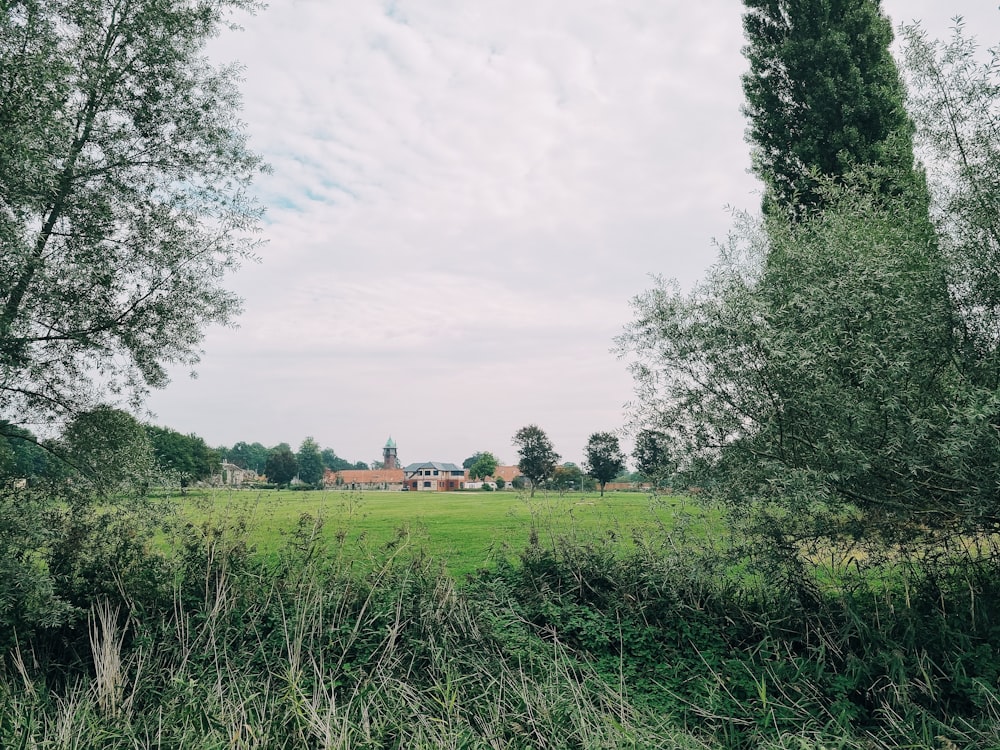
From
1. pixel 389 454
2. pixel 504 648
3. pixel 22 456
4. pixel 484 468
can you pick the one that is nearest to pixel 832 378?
pixel 504 648

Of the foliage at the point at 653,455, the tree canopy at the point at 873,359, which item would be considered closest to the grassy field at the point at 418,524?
the foliage at the point at 653,455

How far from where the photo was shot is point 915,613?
7695 mm

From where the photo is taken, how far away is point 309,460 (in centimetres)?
8256

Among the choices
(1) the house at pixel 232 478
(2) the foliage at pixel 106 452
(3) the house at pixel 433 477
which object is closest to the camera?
(2) the foliage at pixel 106 452

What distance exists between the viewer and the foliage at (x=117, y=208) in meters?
7.42

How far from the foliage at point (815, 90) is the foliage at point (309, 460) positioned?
2513 inches

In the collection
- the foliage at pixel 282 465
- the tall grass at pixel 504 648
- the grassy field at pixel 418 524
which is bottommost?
the tall grass at pixel 504 648

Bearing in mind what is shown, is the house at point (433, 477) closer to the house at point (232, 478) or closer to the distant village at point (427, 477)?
the distant village at point (427, 477)

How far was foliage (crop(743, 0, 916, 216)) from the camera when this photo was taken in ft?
41.5

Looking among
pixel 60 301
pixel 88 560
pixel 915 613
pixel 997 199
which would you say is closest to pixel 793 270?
pixel 997 199

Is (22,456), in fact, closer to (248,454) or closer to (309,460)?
(309,460)

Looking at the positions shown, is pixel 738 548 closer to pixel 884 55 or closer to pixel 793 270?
pixel 793 270

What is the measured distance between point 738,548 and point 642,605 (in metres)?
1.53

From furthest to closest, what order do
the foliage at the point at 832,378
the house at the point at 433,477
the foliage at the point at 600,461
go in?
1. the house at the point at 433,477
2. the foliage at the point at 600,461
3. the foliage at the point at 832,378
